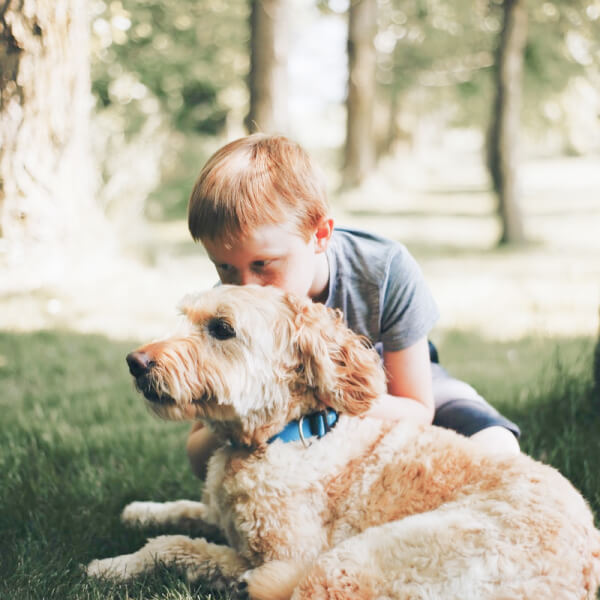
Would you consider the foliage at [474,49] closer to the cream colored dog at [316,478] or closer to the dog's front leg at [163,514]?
the cream colored dog at [316,478]

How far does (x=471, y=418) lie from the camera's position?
115 inches

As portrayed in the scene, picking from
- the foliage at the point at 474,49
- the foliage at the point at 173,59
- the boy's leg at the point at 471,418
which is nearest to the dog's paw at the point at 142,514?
the boy's leg at the point at 471,418

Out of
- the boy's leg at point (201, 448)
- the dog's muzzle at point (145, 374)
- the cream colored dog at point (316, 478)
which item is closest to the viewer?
the cream colored dog at point (316, 478)

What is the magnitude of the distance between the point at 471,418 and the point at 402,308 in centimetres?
61

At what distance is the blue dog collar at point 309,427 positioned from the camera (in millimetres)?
2416

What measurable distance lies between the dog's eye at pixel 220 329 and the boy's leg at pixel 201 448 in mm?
758

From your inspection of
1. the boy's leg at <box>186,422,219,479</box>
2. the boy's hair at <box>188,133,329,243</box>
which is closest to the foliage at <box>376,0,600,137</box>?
the boy's hair at <box>188,133,329,243</box>

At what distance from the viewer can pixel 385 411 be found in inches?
104

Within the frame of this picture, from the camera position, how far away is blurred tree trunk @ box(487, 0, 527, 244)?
10609mm

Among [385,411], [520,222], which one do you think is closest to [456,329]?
[385,411]

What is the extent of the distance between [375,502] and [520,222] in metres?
10.2

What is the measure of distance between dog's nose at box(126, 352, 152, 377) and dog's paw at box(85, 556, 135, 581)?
0.82m

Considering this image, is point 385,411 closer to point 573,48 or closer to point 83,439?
point 83,439

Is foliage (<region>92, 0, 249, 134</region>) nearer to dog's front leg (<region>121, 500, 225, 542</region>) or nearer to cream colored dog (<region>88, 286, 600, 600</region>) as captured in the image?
dog's front leg (<region>121, 500, 225, 542</region>)
